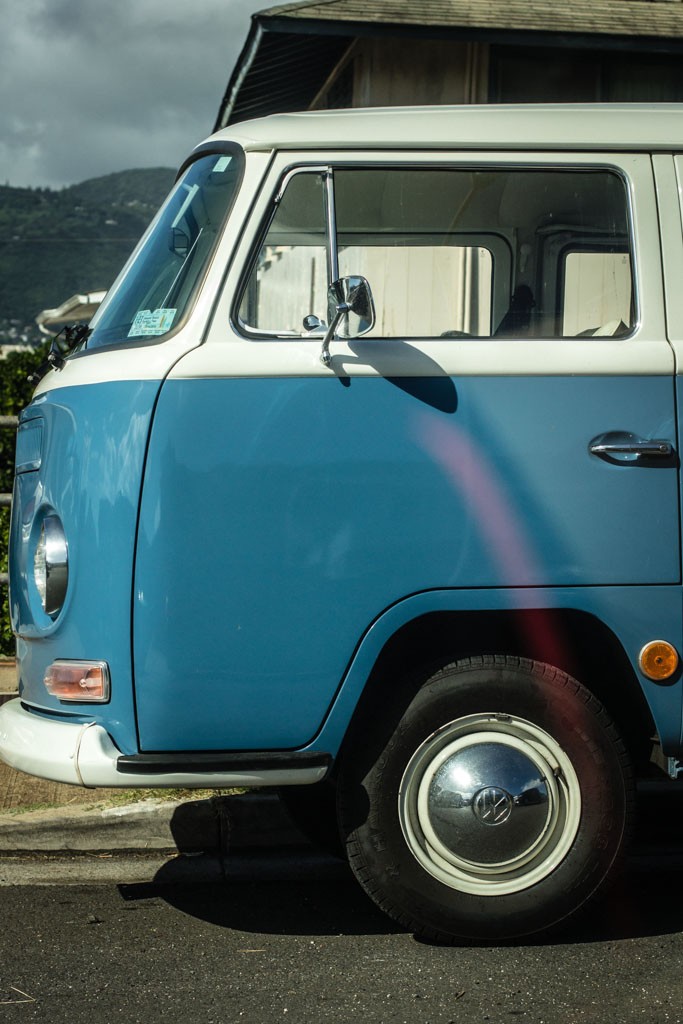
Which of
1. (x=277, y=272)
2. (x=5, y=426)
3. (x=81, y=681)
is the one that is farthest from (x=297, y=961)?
(x=5, y=426)

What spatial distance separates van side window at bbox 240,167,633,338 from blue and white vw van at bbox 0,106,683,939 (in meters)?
0.01

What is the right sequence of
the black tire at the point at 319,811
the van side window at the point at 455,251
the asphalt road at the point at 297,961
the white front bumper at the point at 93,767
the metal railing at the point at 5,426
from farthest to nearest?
the metal railing at the point at 5,426
the black tire at the point at 319,811
the van side window at the point at 455,251
the white front bumper at the point at 93,767
the asphalt road at the point at 297,961

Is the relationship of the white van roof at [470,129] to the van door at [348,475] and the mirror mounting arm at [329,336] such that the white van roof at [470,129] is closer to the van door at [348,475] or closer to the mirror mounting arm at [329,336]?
the van door at [348,475]

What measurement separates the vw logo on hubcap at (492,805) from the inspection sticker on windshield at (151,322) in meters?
1.66

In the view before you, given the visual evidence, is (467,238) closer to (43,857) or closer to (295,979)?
(295,979)

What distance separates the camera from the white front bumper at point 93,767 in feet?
11.6

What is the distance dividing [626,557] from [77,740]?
1.67 meters

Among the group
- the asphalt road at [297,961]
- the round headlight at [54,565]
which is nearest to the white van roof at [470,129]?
the round headlight at [54,565]

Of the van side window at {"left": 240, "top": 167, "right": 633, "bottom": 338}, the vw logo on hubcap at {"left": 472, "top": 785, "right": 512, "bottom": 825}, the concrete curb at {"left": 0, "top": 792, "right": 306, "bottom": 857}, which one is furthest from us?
the concrete curb at {"left": 0, "top": 792, "right": 306, "bottom": 857}

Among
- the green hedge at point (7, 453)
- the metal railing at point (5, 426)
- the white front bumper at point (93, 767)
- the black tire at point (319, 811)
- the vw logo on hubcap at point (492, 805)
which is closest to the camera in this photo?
the white front bumper at point (93, 767)

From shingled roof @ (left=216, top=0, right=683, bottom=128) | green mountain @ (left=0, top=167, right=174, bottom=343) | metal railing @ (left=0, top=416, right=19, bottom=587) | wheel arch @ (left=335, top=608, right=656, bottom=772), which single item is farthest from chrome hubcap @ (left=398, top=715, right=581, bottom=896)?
green mountain @ (left=0, top=167, right=174, bottom=343)

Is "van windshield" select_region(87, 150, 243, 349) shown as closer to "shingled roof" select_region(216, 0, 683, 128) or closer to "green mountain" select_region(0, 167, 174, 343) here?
"shingled roof" select_region(216, 0, 683, 128)

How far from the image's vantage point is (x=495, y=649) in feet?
12.7

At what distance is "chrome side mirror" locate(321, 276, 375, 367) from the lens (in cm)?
344
